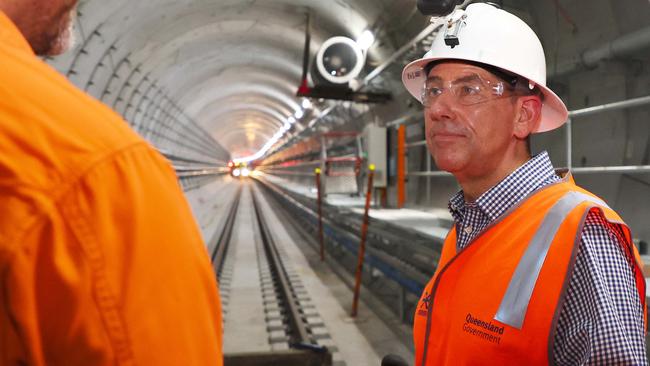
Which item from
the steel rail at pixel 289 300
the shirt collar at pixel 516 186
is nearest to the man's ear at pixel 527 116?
the shirt collar at pixel 516 186

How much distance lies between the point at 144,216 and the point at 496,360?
1117 millimetres

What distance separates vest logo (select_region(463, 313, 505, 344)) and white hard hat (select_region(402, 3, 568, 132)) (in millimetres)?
841

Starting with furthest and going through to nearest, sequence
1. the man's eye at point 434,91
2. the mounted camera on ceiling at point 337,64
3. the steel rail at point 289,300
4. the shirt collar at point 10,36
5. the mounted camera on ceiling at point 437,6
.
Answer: the mounted camera on ceiling at point 337,64
the steel rail at point 289,300
the mounted camera on ceiling at point 437,6
the man's eye at point 434,91
the shirt collar at point 10,36

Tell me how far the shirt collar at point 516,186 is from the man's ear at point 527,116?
146 mm

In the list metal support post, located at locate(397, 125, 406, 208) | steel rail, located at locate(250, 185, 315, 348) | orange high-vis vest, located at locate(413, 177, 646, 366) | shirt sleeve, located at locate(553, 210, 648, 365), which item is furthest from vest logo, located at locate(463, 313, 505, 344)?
metal support post, located at locate(397, 125, 406, 208)

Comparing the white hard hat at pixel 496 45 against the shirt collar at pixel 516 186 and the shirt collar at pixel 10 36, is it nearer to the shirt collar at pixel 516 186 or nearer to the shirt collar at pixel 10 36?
the shirt collar at pixel 516 186

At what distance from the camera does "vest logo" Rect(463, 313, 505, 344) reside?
1499mm

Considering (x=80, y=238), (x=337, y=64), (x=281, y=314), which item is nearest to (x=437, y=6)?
(x=80, y=238)

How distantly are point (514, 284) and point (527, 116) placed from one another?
754 millimetres

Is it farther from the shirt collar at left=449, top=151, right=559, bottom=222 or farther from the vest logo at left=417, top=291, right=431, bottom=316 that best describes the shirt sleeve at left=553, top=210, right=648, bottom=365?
the vest logo at left=417, top=291, right=431, bottom=316

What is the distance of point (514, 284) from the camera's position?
58.8 inches

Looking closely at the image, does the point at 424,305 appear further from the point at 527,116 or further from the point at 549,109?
the point at 549,109

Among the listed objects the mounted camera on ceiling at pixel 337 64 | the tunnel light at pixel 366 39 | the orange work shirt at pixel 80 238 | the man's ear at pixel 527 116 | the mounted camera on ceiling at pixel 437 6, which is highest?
the tunnel light at pixel 366 39

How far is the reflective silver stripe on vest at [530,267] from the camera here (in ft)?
4.75
